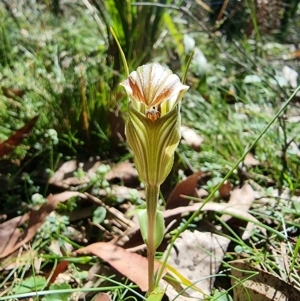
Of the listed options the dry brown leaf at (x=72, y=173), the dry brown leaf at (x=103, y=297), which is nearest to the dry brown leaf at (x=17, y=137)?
the dry brown leaf at (x=72, y=173)

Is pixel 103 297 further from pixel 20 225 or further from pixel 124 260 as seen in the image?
pixel 20 225

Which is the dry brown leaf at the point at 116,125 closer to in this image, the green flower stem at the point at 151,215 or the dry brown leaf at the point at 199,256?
the dry brown leaf at the point at 199,256

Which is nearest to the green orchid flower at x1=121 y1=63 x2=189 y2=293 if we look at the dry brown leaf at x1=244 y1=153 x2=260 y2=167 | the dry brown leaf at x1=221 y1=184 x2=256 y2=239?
the dry brown leaf at x1=221 y1=184 x2=256 y2=239

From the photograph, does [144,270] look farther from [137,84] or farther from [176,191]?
[137,84]

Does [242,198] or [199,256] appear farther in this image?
[242,198]

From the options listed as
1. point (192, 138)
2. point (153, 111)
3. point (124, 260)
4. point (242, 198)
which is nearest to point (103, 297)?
point (124, 260)

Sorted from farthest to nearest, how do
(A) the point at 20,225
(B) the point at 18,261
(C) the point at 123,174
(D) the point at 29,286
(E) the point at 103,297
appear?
(C) the point at 123,174 → (A) the point at 20,225 → (B) the point at 18,261 → (D) the point at 29,286 → (E) the point at 103,297
